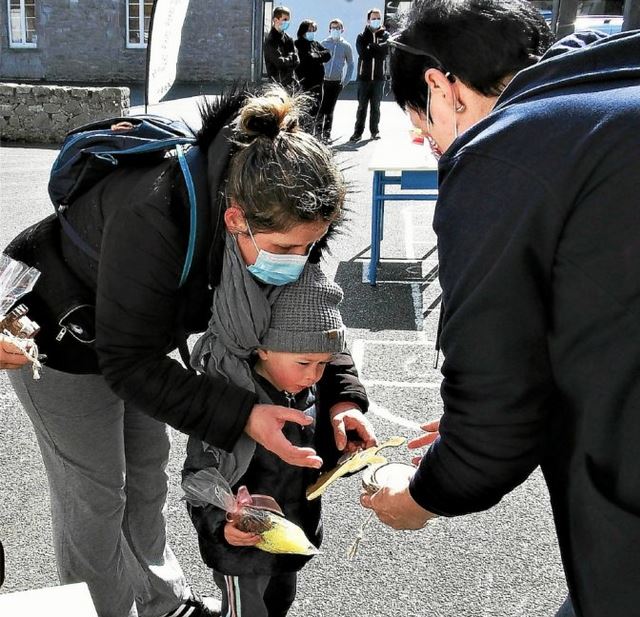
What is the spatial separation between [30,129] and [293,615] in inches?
435

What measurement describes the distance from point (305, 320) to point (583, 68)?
3.06 ft

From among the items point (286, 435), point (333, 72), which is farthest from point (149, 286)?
point (333, 72)

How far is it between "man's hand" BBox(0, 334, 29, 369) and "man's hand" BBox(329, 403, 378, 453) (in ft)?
2.50

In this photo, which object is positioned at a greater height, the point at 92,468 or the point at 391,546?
the point at 92,468

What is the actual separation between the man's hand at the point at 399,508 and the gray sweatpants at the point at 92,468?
781mm

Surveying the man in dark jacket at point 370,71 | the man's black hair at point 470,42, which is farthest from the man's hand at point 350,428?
the man in dark jacket at point 370,71

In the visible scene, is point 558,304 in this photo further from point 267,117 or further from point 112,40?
point 112,40

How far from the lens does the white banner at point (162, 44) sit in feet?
13.9

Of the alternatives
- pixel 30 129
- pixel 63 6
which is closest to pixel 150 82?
pixel 30 129

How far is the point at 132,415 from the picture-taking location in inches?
89.0

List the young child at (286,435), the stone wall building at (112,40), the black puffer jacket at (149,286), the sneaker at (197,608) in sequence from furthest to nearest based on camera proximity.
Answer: the stone wall building at (112,40), the sneaker at (197,608), the young child at (286,435), the black puffer jacket at (149,286)

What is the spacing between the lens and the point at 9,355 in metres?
1.79

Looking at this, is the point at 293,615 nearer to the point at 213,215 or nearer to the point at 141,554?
the point at 141,554

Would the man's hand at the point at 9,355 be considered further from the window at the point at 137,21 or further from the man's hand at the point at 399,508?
the window at the point at 137,21
